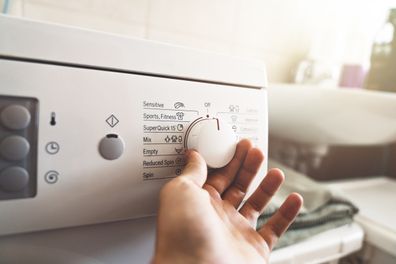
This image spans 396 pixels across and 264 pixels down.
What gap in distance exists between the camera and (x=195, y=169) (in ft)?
0.84

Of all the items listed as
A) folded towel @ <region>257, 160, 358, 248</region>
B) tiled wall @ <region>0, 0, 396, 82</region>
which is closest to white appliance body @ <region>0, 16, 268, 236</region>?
folded towel @ <region>257, 160, 358, 248</region>

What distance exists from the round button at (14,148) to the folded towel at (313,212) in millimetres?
348

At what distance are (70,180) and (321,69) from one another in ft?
3.20

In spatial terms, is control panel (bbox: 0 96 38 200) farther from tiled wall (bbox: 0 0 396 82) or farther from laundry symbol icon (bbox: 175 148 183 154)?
tiled wall (bbox: 0 0 396 82)

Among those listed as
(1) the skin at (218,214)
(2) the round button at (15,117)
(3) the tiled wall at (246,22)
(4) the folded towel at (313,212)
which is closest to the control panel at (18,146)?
(2) the round button at (15,117)

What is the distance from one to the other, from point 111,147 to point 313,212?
0.44 metres

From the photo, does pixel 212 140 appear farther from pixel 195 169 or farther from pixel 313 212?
pixel 313 212

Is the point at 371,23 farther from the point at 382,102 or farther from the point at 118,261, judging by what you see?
the point at 118,261

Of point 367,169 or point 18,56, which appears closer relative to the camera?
point 18,56

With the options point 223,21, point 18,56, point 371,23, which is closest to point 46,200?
point 18,56

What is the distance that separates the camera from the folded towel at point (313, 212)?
17.6 inches

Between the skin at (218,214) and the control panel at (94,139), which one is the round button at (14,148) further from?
the skin at (218,214)

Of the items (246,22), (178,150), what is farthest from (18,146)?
(246,22)

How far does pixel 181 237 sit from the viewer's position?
22cm
